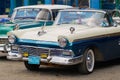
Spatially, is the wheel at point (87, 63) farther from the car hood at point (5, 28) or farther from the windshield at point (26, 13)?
the windshield at point (26, 13)

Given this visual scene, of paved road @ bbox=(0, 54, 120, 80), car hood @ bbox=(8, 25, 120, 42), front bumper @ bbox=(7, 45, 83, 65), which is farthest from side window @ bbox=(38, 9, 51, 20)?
front bumper @ bbox=(7, 45, 83, 65)

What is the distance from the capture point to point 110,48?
9664 mm

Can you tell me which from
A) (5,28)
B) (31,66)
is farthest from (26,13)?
(31,66)

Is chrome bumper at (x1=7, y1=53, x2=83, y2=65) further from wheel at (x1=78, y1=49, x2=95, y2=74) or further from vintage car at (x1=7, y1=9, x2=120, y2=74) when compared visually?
wheel at (x1=78, y1=49, x2=95, y2=74)

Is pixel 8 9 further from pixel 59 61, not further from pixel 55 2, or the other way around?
pixel 59 61

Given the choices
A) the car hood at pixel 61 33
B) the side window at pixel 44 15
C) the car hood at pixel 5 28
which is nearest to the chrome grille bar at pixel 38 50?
the car hood at pixel 61 33

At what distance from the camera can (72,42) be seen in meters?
8.48

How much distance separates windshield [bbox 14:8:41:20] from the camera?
12.8m

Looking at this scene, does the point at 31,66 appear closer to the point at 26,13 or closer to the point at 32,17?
the point at 32,17

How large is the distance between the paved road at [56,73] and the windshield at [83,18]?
46.2 inches

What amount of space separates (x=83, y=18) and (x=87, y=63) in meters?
1.44

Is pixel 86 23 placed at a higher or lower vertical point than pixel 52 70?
higher

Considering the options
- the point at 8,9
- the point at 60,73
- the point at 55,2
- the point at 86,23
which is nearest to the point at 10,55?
the point at 60,73

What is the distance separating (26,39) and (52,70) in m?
1.14
